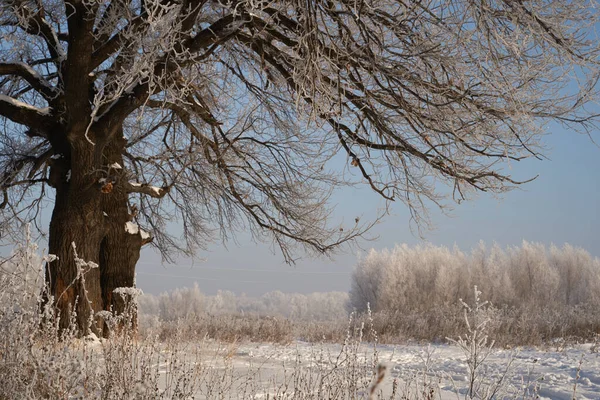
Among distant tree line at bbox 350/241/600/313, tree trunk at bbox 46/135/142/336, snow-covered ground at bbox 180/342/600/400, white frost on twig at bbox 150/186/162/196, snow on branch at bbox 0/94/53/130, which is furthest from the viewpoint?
distant tree line at bbox 350/241/600/313

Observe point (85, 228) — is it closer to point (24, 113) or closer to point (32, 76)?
point (24, 113)

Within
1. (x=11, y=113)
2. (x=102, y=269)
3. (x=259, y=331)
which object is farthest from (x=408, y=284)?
(x=11, y=113)

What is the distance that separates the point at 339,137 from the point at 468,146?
188 cm

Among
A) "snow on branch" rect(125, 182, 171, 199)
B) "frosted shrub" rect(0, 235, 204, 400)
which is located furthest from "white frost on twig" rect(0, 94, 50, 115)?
"frosted shrub" rect(0, 235, 204, 400)

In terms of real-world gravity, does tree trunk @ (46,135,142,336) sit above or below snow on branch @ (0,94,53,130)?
below

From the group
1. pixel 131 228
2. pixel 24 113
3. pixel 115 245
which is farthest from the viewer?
pixel 131 228

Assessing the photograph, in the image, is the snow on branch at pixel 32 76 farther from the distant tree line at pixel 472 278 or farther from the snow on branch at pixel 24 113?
the distant tree line at pixel 472 278

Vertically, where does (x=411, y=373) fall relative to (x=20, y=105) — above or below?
below

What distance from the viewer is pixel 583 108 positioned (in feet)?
21.9

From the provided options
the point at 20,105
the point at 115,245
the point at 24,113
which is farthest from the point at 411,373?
the point at 20,105

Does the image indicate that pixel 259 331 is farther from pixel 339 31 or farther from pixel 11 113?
pixel 339 31

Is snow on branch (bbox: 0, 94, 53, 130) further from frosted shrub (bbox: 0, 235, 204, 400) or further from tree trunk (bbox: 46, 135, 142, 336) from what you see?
frosted shrub (bbox: 0, 235, 204, 400)

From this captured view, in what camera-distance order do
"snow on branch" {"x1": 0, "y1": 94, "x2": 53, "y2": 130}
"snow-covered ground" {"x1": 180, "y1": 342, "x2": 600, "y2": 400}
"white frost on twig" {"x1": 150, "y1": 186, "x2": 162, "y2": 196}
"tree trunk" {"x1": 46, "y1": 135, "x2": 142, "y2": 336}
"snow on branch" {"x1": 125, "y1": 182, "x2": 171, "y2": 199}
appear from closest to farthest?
"snow-covered ground" {"x1": 180, "y1": 342, "x2": 600, "y2": 400}
"tree trunk" {"x1": 46, "y1": 135, "x2": 142, "y2": 336}
"snow on branch" {"x1": 0, "y1": 94, "x2": 53, "y2": 130}
"snow on branch" {"x1": 125, "y1": 182, "x2": 171, "y2": 199}
"white frost on twig" {"x1": 150, "y1": 186, "x2": 162, "y2": 196}

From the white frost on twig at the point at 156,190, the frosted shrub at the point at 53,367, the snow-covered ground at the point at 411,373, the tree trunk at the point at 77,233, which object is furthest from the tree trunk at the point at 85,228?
the frosted shrub at the point at 53,367
